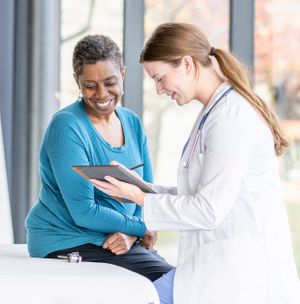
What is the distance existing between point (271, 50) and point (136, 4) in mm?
1745

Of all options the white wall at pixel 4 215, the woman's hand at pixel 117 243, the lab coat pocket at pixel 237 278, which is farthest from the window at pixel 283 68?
the lab coat pocket at pixel 237 278

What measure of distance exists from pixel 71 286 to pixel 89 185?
434 millimetres

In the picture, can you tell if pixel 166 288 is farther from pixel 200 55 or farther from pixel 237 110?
pixel 200 55

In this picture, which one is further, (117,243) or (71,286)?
(117,243)

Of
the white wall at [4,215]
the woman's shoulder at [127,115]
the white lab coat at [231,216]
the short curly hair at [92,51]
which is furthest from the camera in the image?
the white wall at [4,215]

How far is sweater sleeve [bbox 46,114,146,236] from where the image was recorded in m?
2.66

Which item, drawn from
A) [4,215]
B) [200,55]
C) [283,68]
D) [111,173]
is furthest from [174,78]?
[283,68]

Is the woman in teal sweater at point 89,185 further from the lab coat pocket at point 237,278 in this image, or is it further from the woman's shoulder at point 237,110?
the woman's shoulder at point 237,110

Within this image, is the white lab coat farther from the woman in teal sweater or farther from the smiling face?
the smiling face

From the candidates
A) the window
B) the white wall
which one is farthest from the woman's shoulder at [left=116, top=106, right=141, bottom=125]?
the window

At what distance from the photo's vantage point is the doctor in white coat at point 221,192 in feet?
7.55

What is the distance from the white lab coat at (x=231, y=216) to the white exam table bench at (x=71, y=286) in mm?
117

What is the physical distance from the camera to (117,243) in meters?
2.72

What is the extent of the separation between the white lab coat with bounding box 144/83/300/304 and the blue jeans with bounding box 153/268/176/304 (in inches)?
2.1
